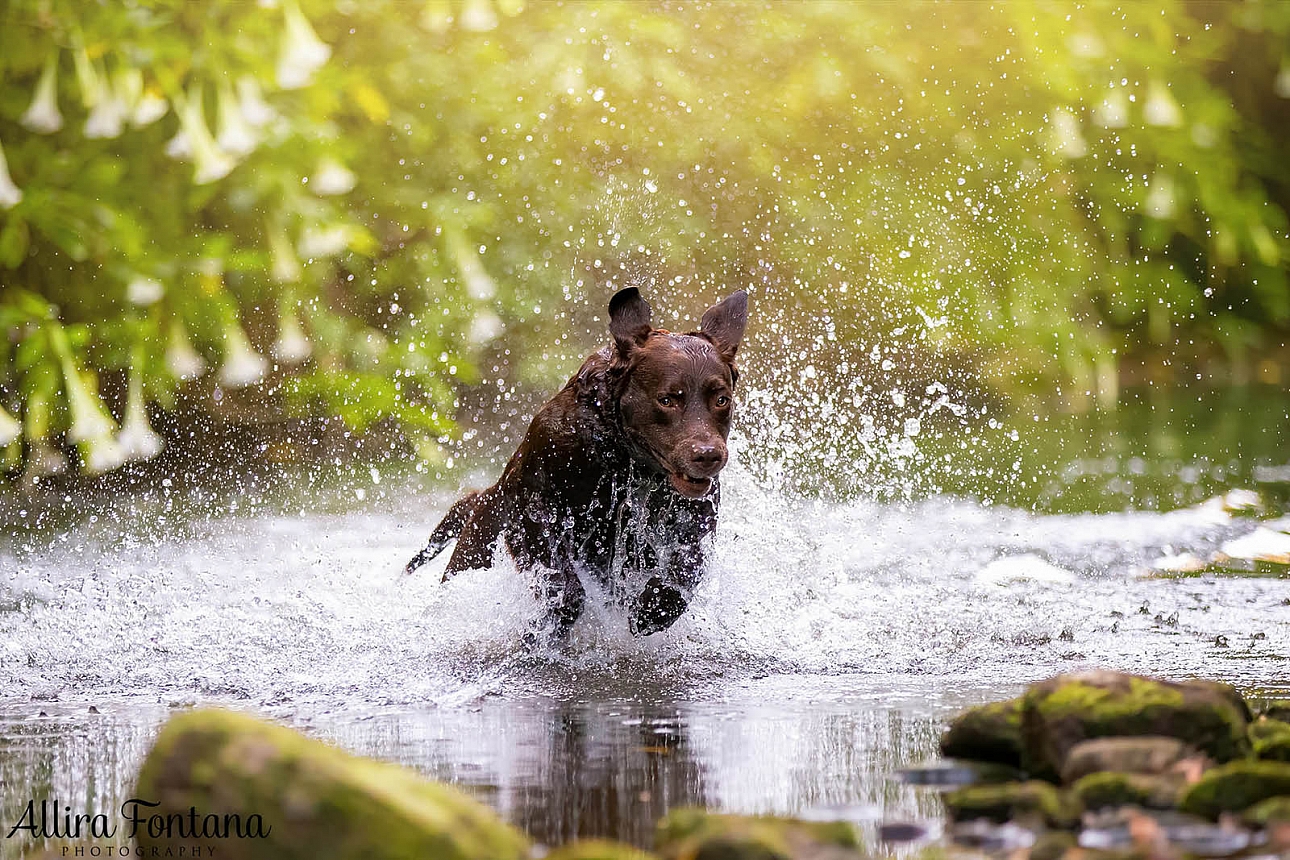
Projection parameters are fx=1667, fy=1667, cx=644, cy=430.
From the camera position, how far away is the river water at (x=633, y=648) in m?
3.43

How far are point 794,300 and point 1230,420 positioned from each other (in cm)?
371

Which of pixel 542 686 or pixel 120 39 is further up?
pixel 120 39

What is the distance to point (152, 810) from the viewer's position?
2.59 metres

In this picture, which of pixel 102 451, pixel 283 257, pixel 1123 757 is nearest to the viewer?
pixel 1123 757

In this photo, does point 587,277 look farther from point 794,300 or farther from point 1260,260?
point 1260,260

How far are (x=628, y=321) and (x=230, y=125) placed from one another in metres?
4.46

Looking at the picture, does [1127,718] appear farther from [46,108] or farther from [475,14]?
[475,14]

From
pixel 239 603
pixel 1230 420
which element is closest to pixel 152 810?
pixel 239 603

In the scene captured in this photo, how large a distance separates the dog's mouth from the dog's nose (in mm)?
69

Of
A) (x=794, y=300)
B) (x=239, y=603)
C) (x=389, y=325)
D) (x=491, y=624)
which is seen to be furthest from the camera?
(x=794, y=300)

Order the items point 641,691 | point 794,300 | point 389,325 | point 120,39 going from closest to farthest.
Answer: point 641,691 → point 120,39 → point 389,325 → point 794,300

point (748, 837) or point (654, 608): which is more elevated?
point (654, 608)

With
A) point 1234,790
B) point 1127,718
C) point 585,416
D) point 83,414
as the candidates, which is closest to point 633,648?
point 585,416

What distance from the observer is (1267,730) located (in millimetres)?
3318
